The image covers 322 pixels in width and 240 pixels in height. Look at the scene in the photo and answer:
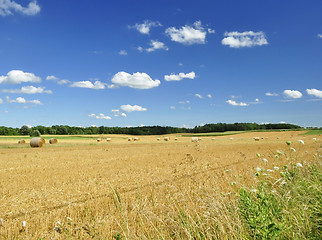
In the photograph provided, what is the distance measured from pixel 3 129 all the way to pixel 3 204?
259ft

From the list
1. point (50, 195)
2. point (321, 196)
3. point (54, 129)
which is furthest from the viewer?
point (54, 129)

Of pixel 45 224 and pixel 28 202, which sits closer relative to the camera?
pixel 45 224

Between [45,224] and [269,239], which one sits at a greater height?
[269,239]

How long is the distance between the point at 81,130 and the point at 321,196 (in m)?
83.0

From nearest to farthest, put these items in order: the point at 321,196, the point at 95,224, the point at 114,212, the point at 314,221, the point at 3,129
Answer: the point at 314,221
the point at 321,196
the point at 95,224
the point at 114,212
the point at 3,129

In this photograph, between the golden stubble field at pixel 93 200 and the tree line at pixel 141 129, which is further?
the tree line at pixel 141 129

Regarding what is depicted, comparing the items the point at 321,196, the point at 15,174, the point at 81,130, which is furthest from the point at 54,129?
the point at 321,196

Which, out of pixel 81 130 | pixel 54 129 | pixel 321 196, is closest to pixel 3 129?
pixel 54 129

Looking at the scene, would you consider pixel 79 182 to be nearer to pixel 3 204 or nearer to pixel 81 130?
pixel 3 204

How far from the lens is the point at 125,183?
28.0 ft

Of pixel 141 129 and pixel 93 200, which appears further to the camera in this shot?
pixel 141 129

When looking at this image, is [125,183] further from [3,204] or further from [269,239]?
[269,239]

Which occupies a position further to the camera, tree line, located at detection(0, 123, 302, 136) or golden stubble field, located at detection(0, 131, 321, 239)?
tree line, located at detection(0, 123, 302, 136)

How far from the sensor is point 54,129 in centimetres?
7825
